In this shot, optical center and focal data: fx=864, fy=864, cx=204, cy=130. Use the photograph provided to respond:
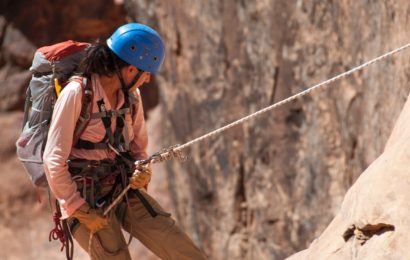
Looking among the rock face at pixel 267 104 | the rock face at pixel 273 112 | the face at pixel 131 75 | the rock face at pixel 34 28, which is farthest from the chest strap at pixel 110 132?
the rock face at pixel 34 28

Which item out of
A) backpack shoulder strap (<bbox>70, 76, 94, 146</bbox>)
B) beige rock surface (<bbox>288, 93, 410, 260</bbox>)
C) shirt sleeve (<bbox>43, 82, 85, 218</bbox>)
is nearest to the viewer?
beige rock surface (<bbox>288, 93, 410, 260</bbox>)

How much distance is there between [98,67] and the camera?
14.0ft

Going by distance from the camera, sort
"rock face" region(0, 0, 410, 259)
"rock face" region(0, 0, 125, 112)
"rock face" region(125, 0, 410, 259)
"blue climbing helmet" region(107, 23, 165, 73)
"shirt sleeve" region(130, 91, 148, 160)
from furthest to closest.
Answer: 1. "rock face" region(0, 0, 125, 112)
2. "rock face" region(125, 0, 410, 259)
3. "rock face" region(0, 0, 410, 259)
4. "shirt sleeve" region(130, 91, 148, 160)
5. "blue climbing helmet" region(107, 23, 165, 73)

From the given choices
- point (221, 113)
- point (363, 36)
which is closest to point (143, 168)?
point (363, 36)

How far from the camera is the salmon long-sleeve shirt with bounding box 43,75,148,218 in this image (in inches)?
160

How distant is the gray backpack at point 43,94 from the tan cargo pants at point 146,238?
1.20ft

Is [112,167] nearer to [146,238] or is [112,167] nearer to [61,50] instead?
[146,238]

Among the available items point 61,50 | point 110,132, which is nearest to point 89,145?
point 110,132

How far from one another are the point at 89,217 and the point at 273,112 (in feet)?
16.0

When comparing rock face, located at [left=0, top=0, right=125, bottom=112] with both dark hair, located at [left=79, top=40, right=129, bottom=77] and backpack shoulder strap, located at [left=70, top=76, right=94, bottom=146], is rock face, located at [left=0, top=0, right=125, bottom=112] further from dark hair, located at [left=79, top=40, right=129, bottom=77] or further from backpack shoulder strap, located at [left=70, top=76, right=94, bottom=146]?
backpack shoulder strap, located at [left=70, top=76, right=94, bottom=146]

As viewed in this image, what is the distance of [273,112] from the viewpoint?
8.91 meters

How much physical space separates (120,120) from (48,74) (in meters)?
0.46

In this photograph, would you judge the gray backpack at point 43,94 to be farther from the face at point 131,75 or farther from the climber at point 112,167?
the face at point 131,75

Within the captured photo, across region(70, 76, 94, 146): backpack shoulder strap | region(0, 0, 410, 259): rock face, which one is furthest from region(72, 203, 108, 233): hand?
region(0, 0, 410, 259): rock face
